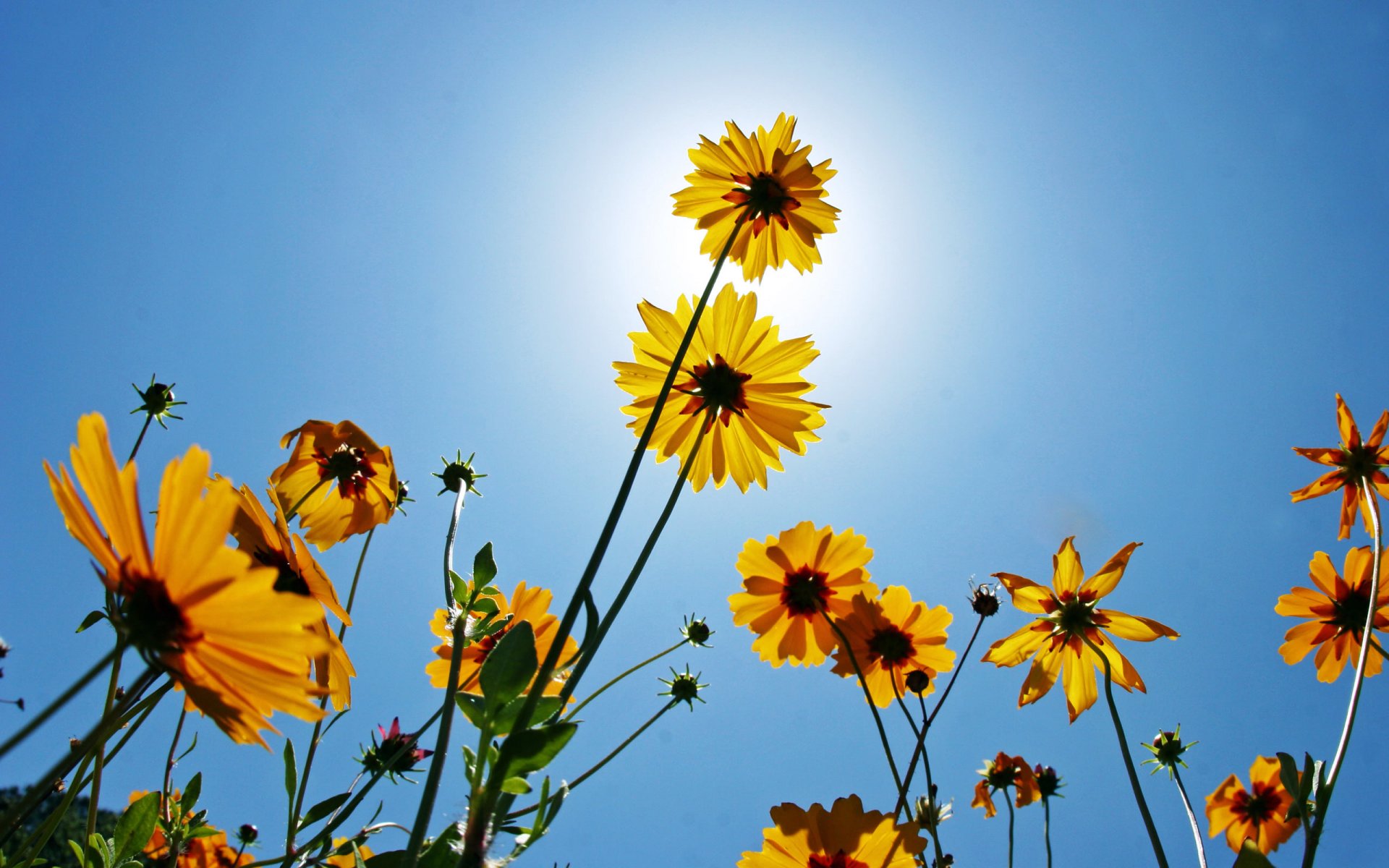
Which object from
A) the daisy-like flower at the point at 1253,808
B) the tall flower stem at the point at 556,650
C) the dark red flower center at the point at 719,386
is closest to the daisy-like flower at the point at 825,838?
the dark red flower center at the point at 719,386

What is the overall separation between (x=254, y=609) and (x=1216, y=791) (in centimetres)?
297

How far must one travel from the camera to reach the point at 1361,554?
1.91m

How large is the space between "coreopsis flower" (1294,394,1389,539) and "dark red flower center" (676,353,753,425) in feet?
5.00

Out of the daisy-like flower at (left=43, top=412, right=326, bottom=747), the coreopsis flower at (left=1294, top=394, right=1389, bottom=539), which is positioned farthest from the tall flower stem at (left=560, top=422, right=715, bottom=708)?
the coreopsis flower at (left=1294, top=394, right=1389, bottom=539)

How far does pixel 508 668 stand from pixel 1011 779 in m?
3.42

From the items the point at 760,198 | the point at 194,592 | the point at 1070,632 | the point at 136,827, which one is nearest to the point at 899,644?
the point at 1070,632

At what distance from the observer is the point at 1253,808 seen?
299 cm

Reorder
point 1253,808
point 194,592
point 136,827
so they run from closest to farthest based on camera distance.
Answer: point 194,592 → point 136,827 → point 1253,808

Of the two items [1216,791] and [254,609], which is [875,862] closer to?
[254,609]

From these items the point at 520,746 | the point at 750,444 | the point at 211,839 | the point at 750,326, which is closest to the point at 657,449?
the point at 750,444

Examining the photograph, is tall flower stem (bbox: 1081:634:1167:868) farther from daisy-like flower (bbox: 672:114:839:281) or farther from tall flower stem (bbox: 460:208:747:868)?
daisy-like flower (bbox: 672:114:839:281)

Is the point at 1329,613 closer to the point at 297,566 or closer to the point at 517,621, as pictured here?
the point at 517,621

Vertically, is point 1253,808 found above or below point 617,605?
above

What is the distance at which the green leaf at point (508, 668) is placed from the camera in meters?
0.73
